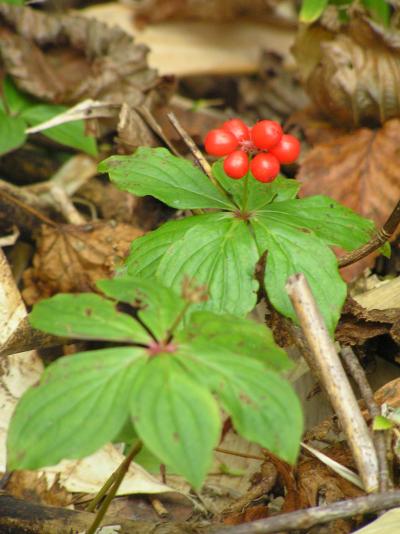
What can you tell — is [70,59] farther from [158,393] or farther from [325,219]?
[158,393]

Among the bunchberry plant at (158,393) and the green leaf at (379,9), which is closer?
the bunchberry plant at (158,393)

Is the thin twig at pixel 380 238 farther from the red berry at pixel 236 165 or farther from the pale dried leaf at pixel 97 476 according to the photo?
the pale dried leaf at pixel 97 476

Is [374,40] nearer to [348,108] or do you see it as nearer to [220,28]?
[348,108]

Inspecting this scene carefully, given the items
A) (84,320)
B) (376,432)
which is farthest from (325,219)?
(84,320)

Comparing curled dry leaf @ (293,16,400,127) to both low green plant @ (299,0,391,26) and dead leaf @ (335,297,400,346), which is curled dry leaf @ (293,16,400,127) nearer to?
low green plant @ (299,0,391,26)

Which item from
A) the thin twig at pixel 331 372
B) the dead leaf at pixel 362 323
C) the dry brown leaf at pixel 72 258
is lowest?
the dry brown leaf at pixel 72 258

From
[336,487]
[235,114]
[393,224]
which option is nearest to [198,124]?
[235,114]

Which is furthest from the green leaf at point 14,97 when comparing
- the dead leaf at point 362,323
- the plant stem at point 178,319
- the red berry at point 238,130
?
the plant stem at point 178,319

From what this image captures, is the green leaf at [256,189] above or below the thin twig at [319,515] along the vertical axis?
above
